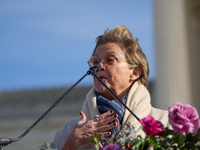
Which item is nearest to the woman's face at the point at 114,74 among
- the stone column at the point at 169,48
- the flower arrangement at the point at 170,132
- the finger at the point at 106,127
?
the finger at the point at 106,127

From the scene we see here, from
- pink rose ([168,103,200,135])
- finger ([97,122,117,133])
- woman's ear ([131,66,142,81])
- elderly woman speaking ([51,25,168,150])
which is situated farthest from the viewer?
woman's ear ([131,66,142,81])

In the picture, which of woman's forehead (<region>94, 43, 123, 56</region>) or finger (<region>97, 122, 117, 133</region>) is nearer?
finger (<region>97, 122, 117, 133</region>)

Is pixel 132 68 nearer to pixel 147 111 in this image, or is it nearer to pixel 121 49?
pixel 121 49

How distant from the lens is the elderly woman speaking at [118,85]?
2949mm

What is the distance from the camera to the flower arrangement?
1.63 meters

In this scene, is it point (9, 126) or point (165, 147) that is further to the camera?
point (9, 126)

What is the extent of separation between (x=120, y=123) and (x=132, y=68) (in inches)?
16.4

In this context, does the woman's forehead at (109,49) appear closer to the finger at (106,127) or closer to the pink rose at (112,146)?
the finger at (106,127)

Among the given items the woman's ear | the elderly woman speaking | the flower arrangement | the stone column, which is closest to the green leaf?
the flower arrangement

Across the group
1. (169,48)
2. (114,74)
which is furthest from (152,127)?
(169,48)

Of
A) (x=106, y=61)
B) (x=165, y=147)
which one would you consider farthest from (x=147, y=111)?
(x=165, y=147)

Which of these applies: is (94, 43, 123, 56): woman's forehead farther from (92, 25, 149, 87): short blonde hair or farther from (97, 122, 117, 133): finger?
(97, 122, 117, 133): finger

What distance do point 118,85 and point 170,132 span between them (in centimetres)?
137

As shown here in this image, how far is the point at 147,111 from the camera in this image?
3008mm
